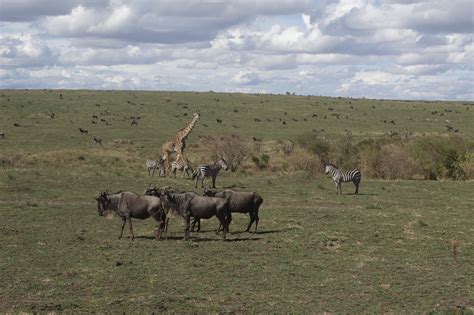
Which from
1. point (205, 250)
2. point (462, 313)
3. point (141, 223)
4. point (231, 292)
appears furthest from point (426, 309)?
point (141, 223)

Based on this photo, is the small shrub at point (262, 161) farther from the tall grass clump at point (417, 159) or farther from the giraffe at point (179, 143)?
the giraffe at point (179, 143)

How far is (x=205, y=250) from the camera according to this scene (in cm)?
1738

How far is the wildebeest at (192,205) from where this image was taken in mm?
18500

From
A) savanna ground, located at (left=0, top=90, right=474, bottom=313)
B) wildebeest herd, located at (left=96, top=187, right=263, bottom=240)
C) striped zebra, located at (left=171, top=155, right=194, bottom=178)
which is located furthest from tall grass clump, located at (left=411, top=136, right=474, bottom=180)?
wildebeest herd, located at (left=96, top=187, right=263, bottom=240)

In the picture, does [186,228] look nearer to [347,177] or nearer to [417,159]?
[347,177]

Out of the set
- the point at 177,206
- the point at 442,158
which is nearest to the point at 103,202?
the point at 177,206

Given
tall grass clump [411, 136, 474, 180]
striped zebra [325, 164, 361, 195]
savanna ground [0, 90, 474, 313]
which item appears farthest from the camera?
tall grass clump [411, 136, 474, 180]

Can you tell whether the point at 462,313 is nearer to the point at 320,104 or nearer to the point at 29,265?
the point at 29,265

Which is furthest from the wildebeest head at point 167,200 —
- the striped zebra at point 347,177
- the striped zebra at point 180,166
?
the striped zebra at point 180,166

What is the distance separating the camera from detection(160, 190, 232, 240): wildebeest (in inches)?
728

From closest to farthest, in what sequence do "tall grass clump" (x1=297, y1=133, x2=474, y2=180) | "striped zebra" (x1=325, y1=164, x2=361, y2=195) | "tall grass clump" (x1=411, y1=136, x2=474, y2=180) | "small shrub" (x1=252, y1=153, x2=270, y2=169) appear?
"striped zebra" (x1=325, y1=164, x2=361, y2=195) → "tall grass clump" (x1=297, y1=133, x2=474, y2=180) → "tall grass clump" (x1=411, y1=136, x2=474, y2=180) → "small shrub" (x1=252, y1=153, x2=270, y2=169)

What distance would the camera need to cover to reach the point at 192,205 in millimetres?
18562

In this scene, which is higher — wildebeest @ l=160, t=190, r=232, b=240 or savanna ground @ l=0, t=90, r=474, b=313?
wildebeest @ l=160, t=190, r=232, b=240

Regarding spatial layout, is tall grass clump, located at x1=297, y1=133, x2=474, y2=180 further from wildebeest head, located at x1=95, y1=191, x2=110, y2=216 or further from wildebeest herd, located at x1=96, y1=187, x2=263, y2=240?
wildebeest head, located at x1=95, y1=191, x2=110, y2=216
